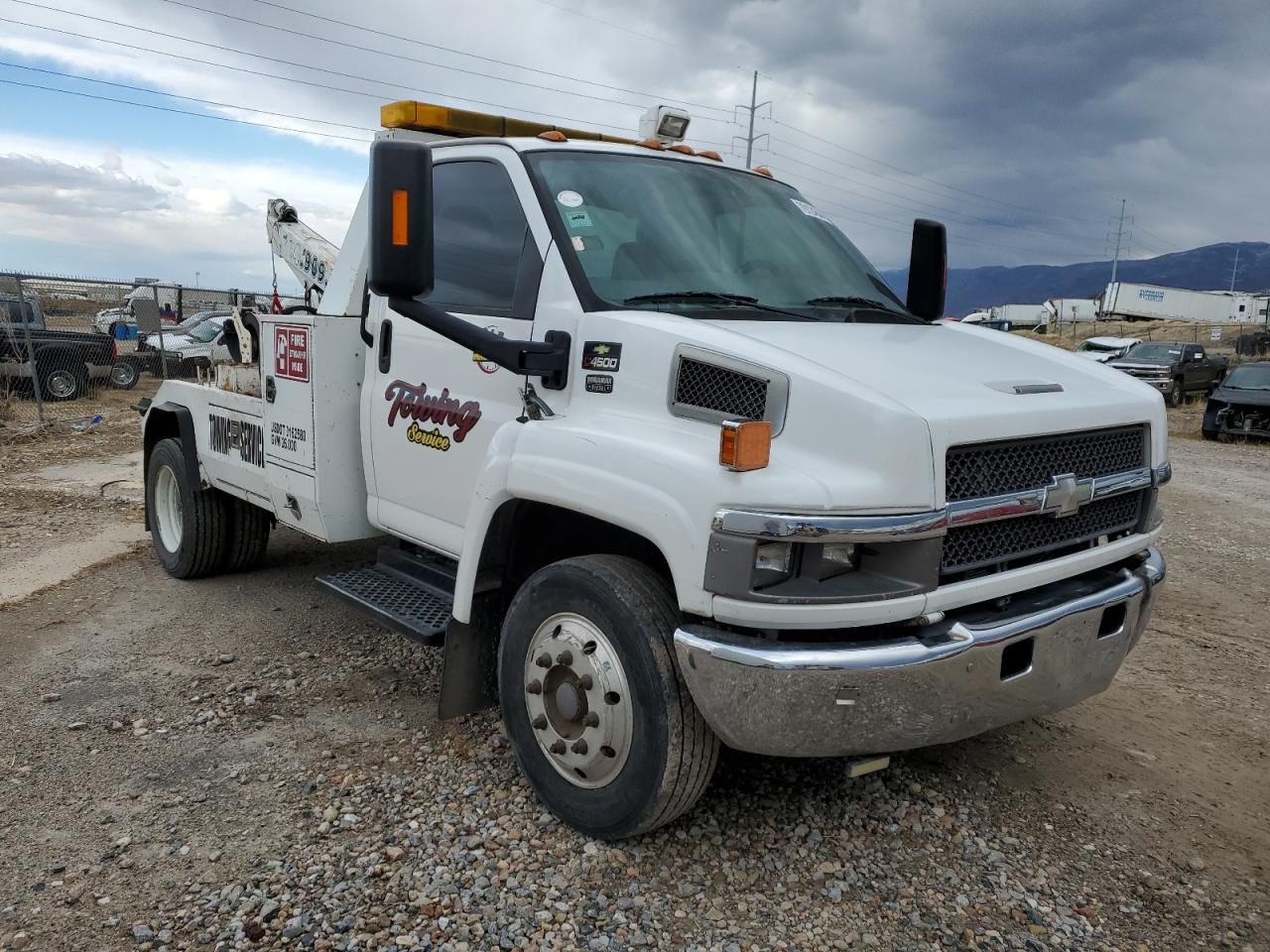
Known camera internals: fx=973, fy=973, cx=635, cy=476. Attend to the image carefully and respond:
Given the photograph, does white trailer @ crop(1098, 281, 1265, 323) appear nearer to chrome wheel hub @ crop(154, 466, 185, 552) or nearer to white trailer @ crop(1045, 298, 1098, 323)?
white trailer @ crop(1045, 298, 1098, 323)

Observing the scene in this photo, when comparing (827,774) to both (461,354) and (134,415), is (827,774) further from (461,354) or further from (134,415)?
(134,415)

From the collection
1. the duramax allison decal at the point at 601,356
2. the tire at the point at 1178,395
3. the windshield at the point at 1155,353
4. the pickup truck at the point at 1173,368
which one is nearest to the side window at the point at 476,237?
the duramax allison decal at the point at 601,356

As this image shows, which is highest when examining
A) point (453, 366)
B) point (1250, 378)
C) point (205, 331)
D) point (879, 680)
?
point (453, 366)

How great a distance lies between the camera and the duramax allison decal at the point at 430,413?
12.3ft

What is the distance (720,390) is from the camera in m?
2.87

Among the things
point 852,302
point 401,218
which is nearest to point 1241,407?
point 852,302

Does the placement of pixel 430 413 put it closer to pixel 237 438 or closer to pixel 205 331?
pixel 237 438

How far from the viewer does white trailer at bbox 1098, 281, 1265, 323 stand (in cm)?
6950

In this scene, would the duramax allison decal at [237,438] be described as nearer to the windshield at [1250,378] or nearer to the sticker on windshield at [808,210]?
the sticker on windshield at [808,210]

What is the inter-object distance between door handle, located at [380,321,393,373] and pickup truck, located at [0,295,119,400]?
14062mm

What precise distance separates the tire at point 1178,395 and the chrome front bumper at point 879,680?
75.7 feet

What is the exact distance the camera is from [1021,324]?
80062 mm

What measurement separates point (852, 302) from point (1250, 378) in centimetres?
1745

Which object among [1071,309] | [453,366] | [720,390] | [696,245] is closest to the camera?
[720,390]
